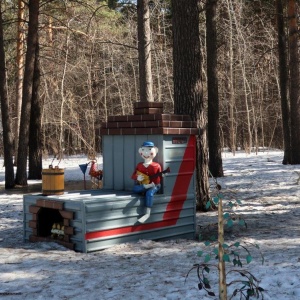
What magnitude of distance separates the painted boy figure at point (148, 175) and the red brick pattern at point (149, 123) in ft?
1.15

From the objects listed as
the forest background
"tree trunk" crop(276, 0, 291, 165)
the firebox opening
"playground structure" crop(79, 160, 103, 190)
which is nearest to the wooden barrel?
the firebox opening

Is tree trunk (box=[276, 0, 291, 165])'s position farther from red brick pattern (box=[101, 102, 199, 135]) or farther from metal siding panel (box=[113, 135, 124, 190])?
metal siding panel (box=[113, 135, 124, 190])

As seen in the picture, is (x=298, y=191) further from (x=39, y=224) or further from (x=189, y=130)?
(x=39, y=224)

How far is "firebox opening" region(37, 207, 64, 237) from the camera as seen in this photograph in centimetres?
793

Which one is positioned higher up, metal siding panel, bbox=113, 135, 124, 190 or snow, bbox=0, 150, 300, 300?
metal siding panel, bbox=113, 135, 124, 190

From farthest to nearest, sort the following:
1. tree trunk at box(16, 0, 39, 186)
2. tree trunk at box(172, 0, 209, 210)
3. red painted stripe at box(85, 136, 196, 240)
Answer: tree trunk at box(16, 0, 39, 186) < tree trunk at box(172, 0, 209, 210) < red painted stripe at box(85, 136, 196, 240)

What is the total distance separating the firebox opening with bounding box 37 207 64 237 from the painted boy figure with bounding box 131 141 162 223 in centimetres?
138

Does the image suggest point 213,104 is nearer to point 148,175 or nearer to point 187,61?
point 187,61

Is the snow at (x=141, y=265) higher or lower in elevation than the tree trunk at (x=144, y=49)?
lower

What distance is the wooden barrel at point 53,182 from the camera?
26.0 ft

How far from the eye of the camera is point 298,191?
12.4 metres

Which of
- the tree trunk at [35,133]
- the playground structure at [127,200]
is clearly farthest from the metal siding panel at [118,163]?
the tree trunk at [35,133]

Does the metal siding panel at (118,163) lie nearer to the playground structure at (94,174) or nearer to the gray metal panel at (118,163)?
the gray metal panel at (118,163)

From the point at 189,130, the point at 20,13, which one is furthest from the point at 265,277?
Answer: the point at 20,13
